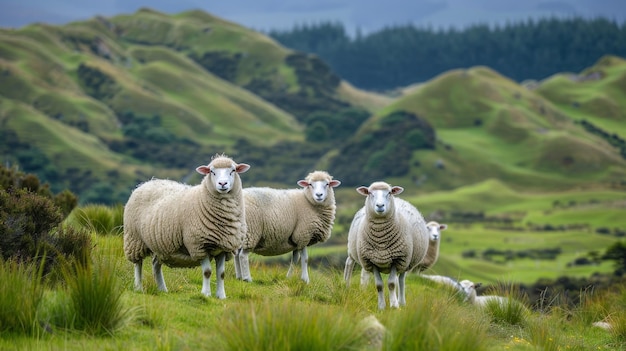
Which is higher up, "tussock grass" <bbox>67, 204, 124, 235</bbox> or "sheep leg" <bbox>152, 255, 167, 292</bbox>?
"tussock grass" <bbox>67, 204, 124, 235</bbox>

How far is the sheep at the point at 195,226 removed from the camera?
1212 centimetres

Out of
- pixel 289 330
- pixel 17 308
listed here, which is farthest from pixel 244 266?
pixel 289 330

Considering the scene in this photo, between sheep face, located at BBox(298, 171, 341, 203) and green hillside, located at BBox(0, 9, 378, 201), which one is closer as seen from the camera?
sheep face, located at BBox(298, 171, 341, 203)

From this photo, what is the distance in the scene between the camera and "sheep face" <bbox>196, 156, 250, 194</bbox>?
12.1 metres

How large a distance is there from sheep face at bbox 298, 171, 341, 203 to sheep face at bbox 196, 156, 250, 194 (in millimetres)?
2646

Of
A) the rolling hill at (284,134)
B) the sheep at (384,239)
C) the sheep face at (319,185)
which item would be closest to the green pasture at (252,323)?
the sheep at (384,239)

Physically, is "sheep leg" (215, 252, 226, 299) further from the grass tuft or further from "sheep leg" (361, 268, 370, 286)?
"sheep leg" (361, 268, 370, 286)

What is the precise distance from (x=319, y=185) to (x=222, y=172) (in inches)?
131

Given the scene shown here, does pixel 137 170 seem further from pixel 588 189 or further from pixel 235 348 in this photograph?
pixel 235 348

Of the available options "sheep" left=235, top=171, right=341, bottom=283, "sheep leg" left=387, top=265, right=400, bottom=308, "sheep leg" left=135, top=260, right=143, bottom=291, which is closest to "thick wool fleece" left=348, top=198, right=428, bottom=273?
"sheep leg" left=387, top=265, right=400, bottom=308

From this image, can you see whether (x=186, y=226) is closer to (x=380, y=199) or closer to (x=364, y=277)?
(x=380, y=199)

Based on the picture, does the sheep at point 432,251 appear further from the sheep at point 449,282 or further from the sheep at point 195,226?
the sheep at point 195,226

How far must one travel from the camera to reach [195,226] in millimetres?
12117

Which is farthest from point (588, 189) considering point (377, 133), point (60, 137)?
point (60, 137)
